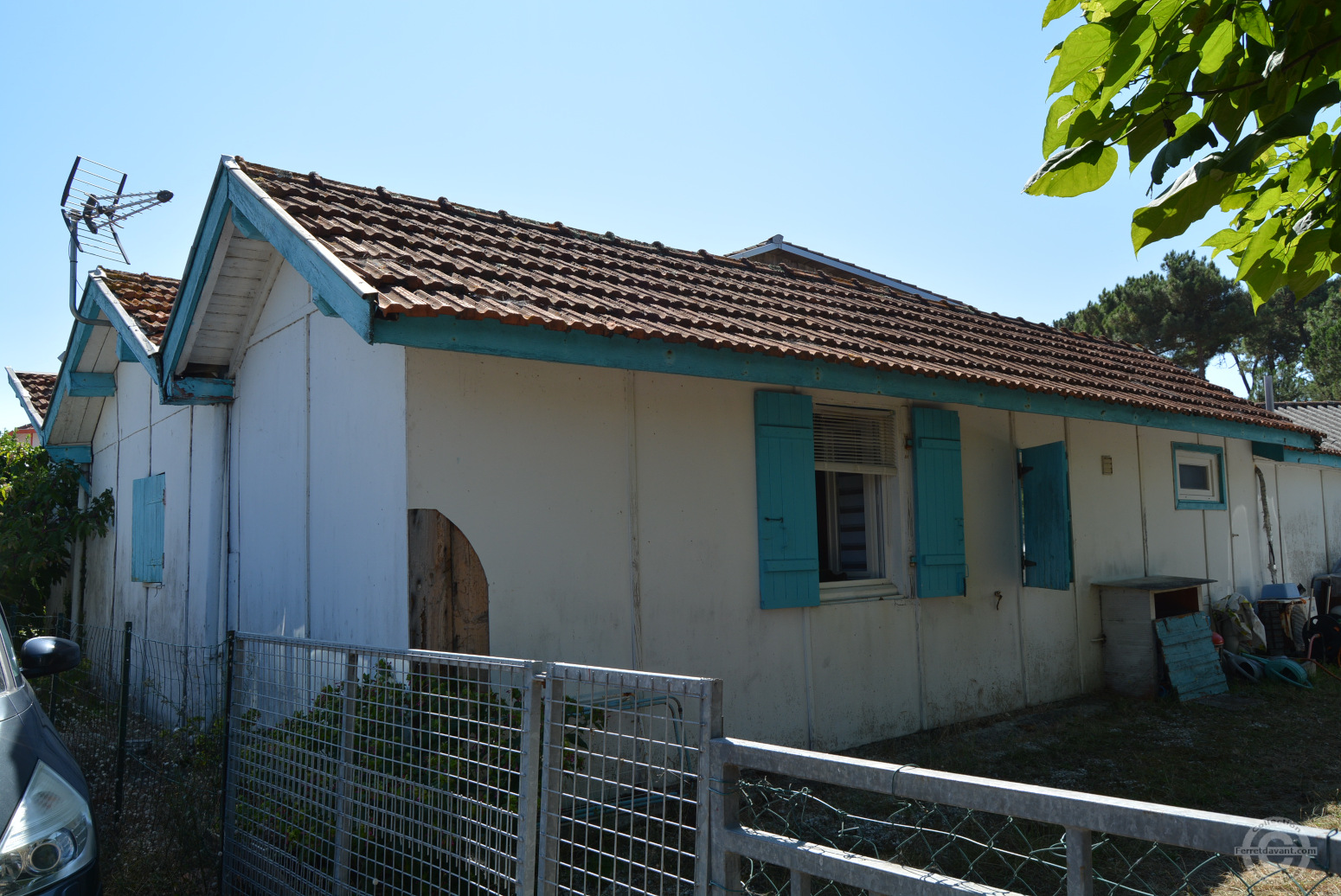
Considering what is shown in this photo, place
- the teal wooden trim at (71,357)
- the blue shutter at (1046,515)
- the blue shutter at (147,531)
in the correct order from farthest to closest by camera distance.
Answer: the teal wooden trim at (71,357) < the blue shutter at (147,531) < the blue shutter at (1046,515)

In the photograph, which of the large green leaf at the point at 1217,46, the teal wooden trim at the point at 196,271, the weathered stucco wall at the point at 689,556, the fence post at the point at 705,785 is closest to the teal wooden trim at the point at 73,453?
the teal wooden trim at the point at 196,271

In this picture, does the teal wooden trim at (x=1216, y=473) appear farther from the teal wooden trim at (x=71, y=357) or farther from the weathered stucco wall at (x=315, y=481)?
the teal wooden trim at (x=71, y=357)

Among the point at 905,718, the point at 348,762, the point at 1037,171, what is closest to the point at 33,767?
the point at 348,762

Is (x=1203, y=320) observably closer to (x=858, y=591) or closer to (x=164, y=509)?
(x=858, y=591)

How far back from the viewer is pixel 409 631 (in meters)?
5.14

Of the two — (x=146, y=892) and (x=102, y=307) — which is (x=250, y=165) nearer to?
(x=102, y=307)

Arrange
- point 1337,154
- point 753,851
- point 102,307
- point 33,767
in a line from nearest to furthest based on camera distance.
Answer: point 753,851 < point 1337,154 < point 33,767 < point 102,307

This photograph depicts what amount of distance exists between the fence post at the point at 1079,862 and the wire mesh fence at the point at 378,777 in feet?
5.39

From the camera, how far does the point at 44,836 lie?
10.3 feet

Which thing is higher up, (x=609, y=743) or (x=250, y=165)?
(x=250, y=165)

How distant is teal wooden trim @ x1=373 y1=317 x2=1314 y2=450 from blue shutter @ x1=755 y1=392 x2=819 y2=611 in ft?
1.01

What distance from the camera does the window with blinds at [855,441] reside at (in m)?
7.30

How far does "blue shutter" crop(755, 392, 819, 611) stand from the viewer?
6.57 metres

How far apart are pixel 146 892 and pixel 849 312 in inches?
259
